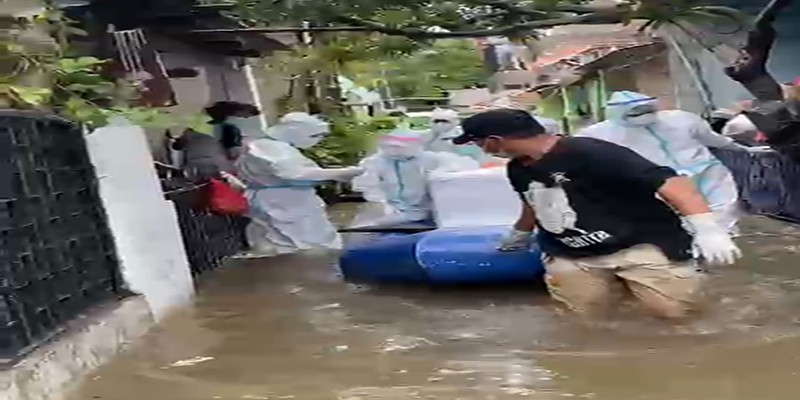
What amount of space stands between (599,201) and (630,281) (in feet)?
1.61

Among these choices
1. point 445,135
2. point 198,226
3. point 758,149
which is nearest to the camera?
point 198,226

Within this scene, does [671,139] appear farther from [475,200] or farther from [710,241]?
[710,241]

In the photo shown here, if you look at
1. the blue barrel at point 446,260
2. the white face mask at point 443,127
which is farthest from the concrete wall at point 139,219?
the white face mask at point 443,127

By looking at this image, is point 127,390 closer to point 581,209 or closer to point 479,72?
point 581,209

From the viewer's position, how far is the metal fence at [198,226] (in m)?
9.01

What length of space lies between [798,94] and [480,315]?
11.4ft

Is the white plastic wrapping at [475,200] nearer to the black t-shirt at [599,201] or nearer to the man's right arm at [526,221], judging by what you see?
the man's right arm at [526,221]

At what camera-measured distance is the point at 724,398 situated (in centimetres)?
451

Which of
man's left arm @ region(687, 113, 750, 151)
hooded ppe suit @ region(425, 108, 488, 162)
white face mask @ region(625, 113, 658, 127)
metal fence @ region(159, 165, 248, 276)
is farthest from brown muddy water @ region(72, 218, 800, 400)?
hooded ppe suit @ region(425, 108, 488, 162)

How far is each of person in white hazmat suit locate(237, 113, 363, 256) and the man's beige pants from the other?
4.32 meters

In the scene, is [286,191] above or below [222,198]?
below

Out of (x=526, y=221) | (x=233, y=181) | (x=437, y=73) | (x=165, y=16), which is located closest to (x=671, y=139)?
(x=526, y=221)

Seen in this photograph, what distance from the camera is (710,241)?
523 centimetres

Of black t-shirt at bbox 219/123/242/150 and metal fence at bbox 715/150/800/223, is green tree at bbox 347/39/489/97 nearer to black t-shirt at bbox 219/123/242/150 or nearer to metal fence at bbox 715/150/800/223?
black t-shirt at bbox 219/123/242/150
